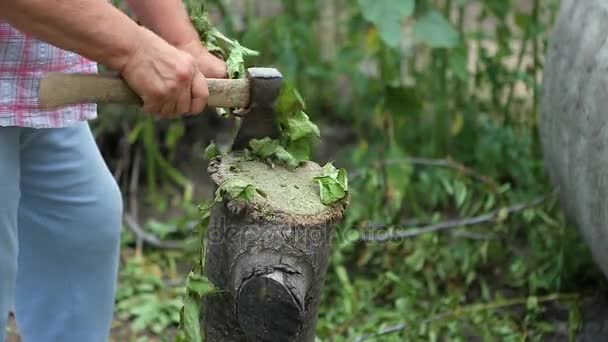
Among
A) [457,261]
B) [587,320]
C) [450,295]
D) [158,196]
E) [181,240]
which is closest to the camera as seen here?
[587,320]

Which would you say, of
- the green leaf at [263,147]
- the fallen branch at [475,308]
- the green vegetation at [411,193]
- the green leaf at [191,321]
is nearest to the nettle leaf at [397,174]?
the green vegetation at [411,193]

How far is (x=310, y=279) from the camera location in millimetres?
1286

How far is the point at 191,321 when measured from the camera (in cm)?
135

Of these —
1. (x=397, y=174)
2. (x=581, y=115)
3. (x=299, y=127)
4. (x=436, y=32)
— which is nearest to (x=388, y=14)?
(x=436, y=32)

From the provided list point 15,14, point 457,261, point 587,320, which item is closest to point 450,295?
point 457,261

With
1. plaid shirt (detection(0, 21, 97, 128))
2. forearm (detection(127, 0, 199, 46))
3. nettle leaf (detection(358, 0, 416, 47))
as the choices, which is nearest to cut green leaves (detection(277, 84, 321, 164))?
forearm (detection(127, 0, 199, 46))

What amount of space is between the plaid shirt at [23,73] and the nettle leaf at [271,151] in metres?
0.32

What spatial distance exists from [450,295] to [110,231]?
3.57 ft

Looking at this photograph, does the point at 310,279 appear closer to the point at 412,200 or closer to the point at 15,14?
the point at 15,14

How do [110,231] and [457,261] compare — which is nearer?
[110,231]

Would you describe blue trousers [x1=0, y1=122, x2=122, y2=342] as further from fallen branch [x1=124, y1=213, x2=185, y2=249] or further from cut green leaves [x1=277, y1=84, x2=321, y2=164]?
fallen branch [x1=124, y1=213, x2=185, y2=249]

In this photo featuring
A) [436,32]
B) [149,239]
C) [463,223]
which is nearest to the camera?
[463,223]

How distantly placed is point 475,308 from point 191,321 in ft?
3.53

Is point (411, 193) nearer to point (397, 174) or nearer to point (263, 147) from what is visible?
point (397, 174)
